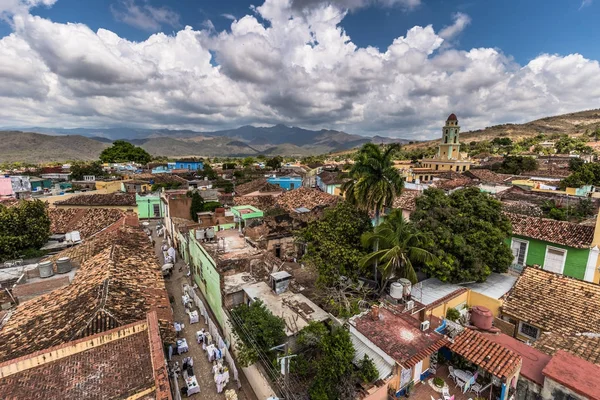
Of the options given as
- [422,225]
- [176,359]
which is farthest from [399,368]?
[176,359]

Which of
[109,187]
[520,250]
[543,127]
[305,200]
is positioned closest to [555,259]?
[520,250]

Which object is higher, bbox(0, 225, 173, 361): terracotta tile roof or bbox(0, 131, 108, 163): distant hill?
bbox(0, 131, 108, 163): distant hill

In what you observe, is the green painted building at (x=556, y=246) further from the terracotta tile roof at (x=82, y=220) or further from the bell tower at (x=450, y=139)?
the bell tower at (x=450, y=139)

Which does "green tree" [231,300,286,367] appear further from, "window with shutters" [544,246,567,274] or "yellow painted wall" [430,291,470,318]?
"window with shutters" [544,246,567,274]

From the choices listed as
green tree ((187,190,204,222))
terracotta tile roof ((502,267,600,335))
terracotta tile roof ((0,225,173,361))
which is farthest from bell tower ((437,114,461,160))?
terracotta tile roof ((0,225,173,361))

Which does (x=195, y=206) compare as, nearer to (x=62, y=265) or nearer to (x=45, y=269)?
(x=62, y=265)

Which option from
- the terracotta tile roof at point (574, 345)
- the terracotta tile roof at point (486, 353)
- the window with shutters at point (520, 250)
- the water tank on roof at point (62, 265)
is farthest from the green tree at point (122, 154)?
the terracotta tile roof at point (574, 345)
